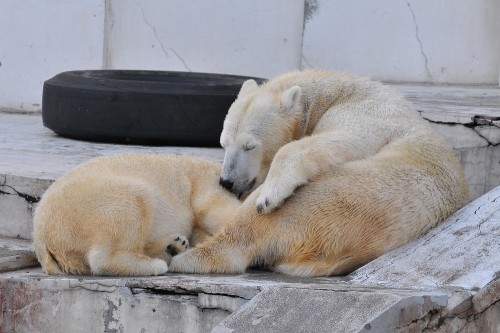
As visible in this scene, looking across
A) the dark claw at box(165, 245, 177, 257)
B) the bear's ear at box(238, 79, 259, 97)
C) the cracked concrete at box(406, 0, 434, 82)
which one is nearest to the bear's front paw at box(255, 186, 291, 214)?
the dark claw at box(165, 245, 177, 257)

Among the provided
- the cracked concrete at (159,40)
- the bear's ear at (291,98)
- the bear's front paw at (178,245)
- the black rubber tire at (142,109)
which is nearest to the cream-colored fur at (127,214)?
the bear's front paw at (178,245)

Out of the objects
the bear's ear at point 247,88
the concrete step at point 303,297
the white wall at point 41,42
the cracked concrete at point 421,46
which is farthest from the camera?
the cracked concrete at point 421,46

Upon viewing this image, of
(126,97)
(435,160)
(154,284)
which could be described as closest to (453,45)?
(126,97)

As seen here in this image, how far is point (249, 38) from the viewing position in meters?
6.91

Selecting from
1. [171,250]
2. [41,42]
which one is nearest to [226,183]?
[171,250]

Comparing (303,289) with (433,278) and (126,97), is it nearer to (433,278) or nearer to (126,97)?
(433,278)

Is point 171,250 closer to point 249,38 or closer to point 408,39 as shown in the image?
point 249,38

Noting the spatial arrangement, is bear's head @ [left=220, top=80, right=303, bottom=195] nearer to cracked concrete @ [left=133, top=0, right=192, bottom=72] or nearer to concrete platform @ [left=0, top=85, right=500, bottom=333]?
concrete platform @ [left=0, top=85, right=500, bottom=333]

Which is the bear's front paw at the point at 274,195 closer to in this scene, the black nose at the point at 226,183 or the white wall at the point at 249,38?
the black nose at the point at 226,183

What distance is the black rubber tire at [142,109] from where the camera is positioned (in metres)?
5.45

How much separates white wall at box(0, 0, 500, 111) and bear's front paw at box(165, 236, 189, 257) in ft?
11.4

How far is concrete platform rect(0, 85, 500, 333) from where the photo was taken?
277 centimetres

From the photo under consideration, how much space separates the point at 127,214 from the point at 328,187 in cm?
69

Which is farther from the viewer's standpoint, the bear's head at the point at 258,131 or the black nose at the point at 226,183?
the bear's head at the point at 258,131
